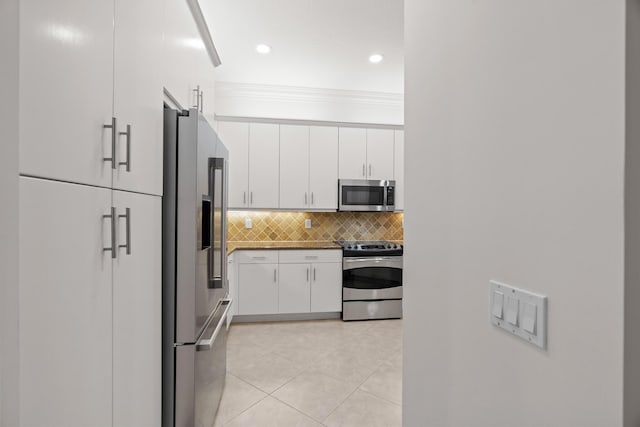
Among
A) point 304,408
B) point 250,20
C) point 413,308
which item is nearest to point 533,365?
point 413,308

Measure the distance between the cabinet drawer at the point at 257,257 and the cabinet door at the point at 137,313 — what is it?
87.5 inches

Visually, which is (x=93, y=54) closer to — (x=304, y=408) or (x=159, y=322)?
(x=159, y=322)

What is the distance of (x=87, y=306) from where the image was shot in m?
0.94

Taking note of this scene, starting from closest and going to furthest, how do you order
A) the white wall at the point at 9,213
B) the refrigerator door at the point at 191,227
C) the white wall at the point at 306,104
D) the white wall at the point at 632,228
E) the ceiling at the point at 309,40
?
the white wall at the point at 632,228, the white wall at the point at 9,213, the refrigerator door at the point at 191,227, the ceiling at the point at 309,40, the white wall at the point at 306,104

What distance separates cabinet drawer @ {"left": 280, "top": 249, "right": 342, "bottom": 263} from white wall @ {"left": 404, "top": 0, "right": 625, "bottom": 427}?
2690 mm

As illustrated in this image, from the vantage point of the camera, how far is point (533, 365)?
26.5 inches

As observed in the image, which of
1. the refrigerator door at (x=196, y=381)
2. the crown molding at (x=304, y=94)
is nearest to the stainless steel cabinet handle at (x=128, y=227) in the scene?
the refrigerator door at (x=196, y=381)

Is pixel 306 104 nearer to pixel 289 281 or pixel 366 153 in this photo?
pixel 366 153

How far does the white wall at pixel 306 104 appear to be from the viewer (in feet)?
13.0

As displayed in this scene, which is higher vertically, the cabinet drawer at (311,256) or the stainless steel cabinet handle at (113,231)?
the stainless steel cabinet handle at (113,231)

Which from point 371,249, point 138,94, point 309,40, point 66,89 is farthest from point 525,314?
point 371,249

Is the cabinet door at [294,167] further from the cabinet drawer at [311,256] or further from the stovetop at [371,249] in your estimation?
the stovetop at [371,249]

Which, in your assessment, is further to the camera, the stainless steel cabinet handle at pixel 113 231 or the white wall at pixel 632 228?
the stainless steel cabinet handle at pixel 113 231

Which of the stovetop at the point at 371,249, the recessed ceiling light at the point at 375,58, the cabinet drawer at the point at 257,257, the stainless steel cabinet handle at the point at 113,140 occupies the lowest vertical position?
the cabinet drawer at the point at 257,257
